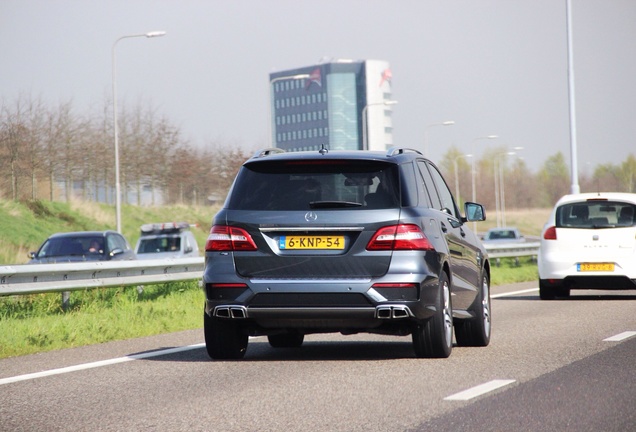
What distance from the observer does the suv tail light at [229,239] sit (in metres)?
9.41

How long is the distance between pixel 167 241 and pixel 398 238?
77.6 ft

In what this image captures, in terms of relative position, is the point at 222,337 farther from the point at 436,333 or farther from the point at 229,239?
the point at 436,333

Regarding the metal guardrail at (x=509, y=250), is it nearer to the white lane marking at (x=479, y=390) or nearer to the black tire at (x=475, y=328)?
the black tire at (x=475, y=328)

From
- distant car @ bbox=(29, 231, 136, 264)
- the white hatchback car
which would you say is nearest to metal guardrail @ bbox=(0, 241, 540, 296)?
the white hatchback car

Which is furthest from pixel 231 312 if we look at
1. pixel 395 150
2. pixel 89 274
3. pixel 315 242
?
pixel 89 274

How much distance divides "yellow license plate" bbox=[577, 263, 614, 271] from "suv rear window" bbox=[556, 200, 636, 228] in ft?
2.07

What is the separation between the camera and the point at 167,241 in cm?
3247

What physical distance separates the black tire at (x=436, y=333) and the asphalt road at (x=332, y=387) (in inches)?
3.9

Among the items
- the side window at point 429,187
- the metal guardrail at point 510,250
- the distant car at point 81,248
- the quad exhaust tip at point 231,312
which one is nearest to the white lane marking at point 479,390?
the quad exhaust tip at point 231,312

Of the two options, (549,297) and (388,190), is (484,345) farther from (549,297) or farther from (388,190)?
(549,297)

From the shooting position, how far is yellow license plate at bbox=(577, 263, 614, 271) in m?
18.4

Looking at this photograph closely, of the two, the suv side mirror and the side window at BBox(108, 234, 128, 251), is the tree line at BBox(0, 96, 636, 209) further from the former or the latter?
the suv side mirror

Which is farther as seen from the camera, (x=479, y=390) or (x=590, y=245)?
(x=590, y=245)

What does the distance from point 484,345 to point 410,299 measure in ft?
7.13
